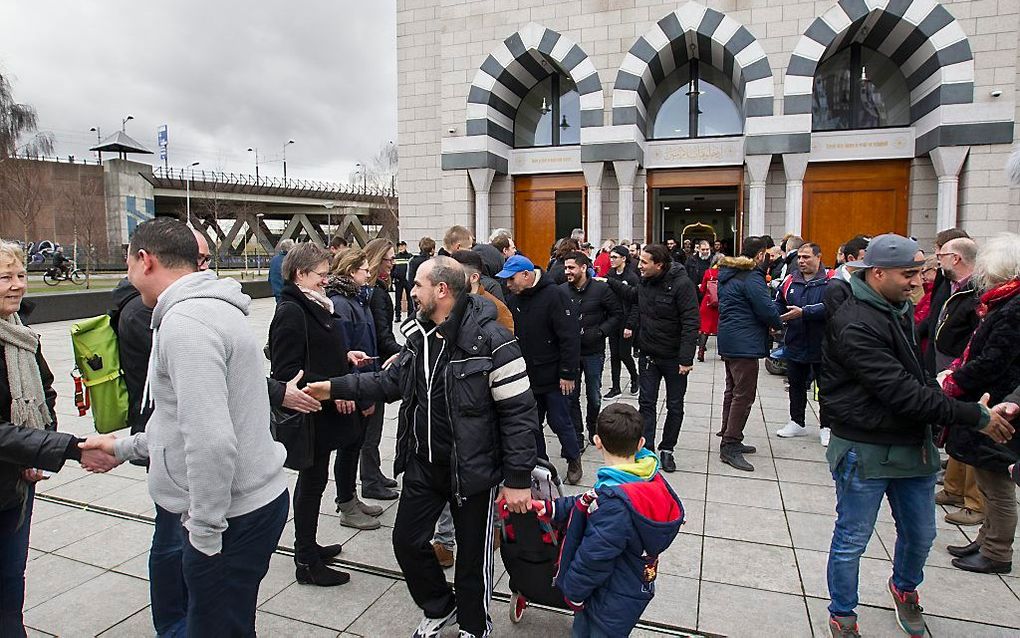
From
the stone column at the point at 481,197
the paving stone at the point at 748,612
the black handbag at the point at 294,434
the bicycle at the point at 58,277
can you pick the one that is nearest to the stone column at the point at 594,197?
the stone column at the point at 481,197

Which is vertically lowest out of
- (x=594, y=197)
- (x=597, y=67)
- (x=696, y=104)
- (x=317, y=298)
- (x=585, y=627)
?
(x=585, y=627)

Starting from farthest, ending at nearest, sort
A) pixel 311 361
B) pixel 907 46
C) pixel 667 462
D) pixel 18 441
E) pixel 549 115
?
pixel 549 115 < pixel 907 46 < pixel 667 462 < pixel 311 361 < pixel 18 441

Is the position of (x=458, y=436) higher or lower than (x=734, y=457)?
higher

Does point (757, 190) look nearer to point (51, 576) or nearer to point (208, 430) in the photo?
point (51, 576)

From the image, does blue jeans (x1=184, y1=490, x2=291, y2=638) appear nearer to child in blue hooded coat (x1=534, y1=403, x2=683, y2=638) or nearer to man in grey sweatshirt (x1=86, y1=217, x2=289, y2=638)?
man in grey sweatshirt (x1=86, y1=217, x2=289, y2=638)

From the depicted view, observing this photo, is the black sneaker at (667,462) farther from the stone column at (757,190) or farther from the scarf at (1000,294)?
the stone column at (757,190)

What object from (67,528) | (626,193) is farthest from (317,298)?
(626,193)

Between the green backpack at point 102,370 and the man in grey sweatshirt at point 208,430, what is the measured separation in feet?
3.96

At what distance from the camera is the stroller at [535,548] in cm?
311

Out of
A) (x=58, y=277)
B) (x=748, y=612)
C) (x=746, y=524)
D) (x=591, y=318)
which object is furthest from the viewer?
(x=58, y=277)

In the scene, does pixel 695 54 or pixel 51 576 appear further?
pixel 695 54

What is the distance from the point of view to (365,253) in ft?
16.5

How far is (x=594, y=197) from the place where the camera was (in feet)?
52.7

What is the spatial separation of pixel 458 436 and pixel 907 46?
53.5ft
